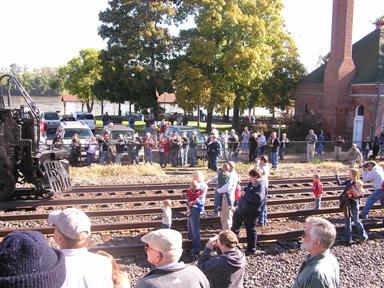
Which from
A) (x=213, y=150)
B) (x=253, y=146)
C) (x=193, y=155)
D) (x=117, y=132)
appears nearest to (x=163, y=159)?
(x=193, y=155)

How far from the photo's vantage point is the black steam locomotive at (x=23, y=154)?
11.6 meters

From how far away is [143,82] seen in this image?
36.5 meters

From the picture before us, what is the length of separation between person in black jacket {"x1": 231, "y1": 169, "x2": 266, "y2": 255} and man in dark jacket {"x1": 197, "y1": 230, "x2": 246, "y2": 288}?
3.70 metres

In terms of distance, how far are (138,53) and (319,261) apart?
114ft

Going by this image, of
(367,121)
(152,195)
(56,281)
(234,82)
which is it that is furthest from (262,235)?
(234,82)

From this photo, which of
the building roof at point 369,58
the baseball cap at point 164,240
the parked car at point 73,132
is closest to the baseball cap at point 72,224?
the baseball cap at point 164,240

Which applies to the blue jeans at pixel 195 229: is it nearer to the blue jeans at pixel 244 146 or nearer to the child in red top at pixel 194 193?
the child in red top at pixel 194 193

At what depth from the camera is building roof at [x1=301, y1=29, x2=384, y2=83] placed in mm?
30922

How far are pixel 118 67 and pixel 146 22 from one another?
4.50 meters

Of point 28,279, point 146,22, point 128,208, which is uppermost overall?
point 146,22

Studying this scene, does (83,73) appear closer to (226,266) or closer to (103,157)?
(103,157)

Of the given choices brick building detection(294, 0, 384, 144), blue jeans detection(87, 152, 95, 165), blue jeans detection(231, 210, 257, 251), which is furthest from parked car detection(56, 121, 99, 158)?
brick building detection(294, 0, 384, 144)

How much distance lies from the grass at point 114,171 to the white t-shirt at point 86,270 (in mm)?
13249

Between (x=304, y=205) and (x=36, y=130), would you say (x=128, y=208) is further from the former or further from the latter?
(x=304, y=205)
